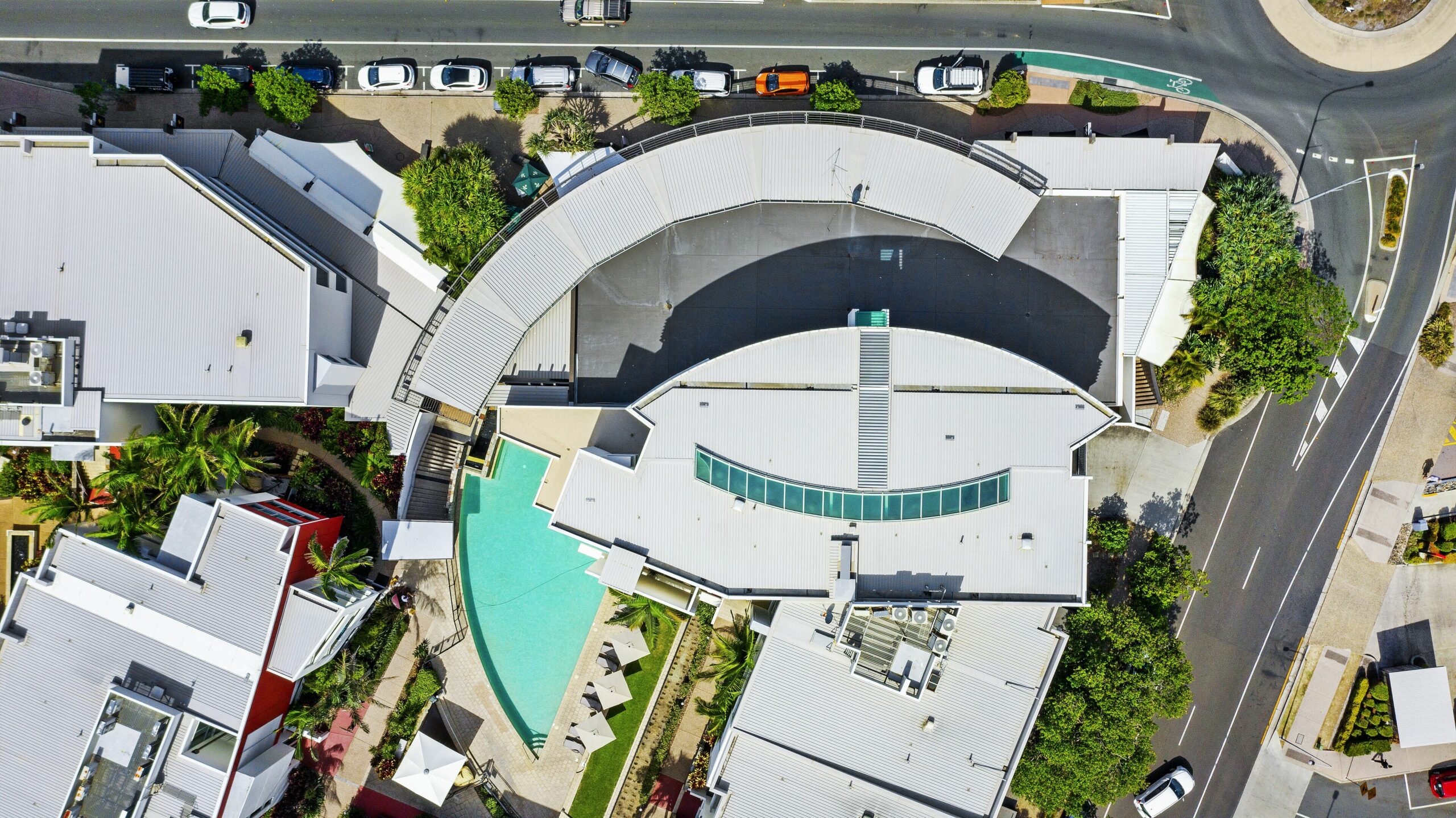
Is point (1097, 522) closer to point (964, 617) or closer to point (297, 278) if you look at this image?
point (964, 617)

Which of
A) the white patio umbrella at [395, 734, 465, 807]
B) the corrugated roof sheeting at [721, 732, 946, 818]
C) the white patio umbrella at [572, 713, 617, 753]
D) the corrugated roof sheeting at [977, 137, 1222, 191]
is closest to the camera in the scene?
the corrugated roof sheeting at [721, 732, 946, 818]

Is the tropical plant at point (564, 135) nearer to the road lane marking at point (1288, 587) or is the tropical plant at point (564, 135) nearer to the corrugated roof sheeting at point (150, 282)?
the corrugated roof sheeting at point (150, 282)

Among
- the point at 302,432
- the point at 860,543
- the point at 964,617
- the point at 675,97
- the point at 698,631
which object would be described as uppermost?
the point at 675,97

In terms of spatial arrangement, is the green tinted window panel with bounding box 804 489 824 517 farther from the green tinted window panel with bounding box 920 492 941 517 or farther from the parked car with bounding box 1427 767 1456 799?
the parked car with bounding box 1427 767 1456 799

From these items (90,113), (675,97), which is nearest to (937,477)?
(675,97)

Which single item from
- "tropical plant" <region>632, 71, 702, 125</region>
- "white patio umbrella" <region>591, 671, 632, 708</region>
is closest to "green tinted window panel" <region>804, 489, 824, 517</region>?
"white patio umbrella" <region>591, 671, 632, 708</region>
